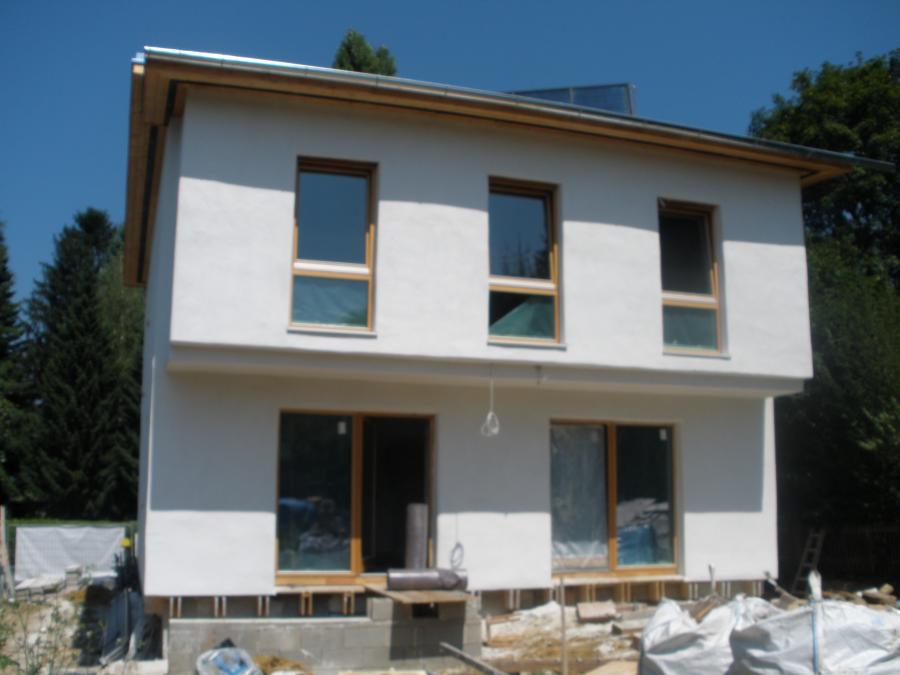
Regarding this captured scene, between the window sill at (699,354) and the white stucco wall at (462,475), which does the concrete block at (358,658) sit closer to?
the white stucco wall at (462,475)

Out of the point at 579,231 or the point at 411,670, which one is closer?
the point at 411,670

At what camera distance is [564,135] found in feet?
39.3

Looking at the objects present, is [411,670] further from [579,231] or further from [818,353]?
[818,353]

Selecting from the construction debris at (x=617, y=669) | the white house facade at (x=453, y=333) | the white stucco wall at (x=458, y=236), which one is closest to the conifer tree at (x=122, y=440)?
the white house facade at (x=453, y=333)

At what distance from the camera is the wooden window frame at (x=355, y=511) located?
1098 cm

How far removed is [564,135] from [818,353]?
32.0ft

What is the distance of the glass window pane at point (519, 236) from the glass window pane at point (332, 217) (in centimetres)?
173

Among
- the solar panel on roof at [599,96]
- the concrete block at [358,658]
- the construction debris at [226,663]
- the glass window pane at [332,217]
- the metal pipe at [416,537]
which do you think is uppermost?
the solar panel on roof at [599,96]

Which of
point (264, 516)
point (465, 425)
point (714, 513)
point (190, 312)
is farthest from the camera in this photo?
point (714, 513)

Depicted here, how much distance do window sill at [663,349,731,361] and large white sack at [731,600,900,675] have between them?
4566 mm

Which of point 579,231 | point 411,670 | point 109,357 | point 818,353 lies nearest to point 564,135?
point 579,231

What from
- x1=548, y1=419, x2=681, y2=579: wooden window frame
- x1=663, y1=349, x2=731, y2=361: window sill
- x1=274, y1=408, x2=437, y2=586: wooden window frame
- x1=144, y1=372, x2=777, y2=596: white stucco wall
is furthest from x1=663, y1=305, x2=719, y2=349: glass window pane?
x1=274, y1=408, x2=437, y2=586: wooden window frame

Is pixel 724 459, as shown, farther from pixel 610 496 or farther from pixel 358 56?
pixel 358 56

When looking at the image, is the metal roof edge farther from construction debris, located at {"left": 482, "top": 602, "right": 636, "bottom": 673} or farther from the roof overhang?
construction debris, located at {"left": 482, "top": 602, "right": 636, "bottom": 673}
